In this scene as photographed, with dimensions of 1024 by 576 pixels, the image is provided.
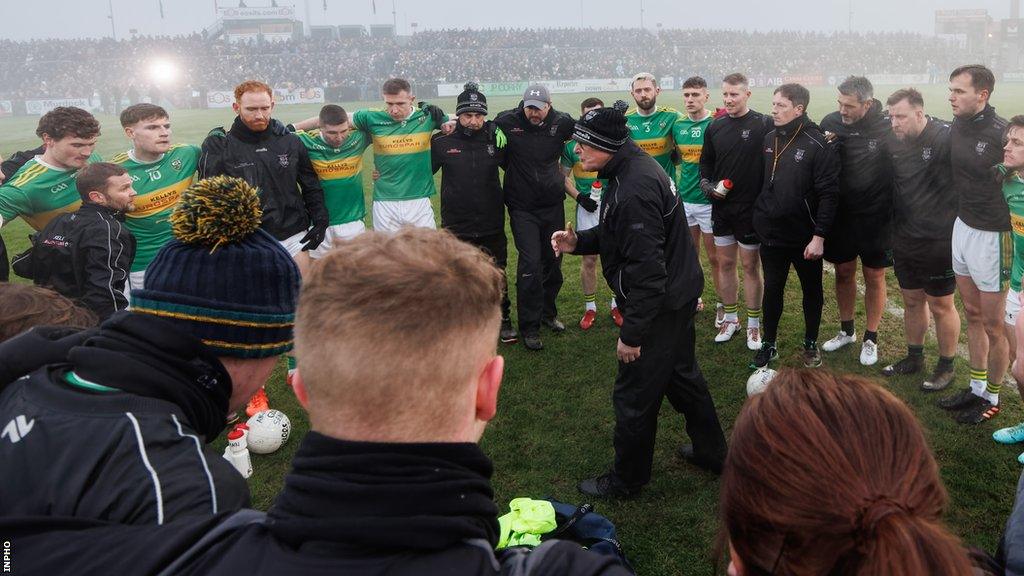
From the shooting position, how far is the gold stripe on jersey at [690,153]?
7074 mm

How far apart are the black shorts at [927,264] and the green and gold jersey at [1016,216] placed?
2.25ft

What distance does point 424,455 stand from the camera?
3.63 feet

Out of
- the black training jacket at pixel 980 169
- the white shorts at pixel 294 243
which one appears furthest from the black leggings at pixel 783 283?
the white shorts at pixel 294 243

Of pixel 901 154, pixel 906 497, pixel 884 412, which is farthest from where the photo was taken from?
pixel 901 154

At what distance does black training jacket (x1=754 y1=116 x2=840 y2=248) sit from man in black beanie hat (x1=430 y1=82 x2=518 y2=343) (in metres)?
2.62

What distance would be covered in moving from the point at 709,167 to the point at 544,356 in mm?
2490

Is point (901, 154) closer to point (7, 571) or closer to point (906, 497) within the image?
point (906, 497)

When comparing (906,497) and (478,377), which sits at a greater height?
→ (478,377)

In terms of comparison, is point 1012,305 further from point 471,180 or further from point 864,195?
point 471,180

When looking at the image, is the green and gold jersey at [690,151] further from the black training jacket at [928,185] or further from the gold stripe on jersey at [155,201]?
the gold stripe on jersey at [155,201]

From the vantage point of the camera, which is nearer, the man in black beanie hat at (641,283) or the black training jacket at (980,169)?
the man in black beanie hat at (641,283)

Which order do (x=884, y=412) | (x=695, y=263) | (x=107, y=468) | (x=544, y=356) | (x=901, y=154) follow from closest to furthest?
(x=884, y=412) → (x=107, y=468) → (x=695, y=263) → (x=901, y=154) → (x=544, y=356)

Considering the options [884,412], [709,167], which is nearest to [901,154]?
[709,167]

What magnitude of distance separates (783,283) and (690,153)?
2024 mm
